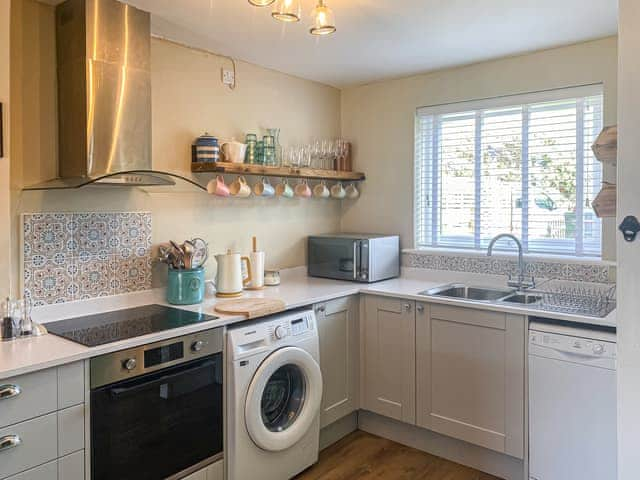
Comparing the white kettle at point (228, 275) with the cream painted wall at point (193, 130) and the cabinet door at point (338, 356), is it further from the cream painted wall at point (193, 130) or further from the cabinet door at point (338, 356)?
the cabinet door at point (338, 356)

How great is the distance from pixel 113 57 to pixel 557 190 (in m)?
2.49

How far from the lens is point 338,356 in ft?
9.80

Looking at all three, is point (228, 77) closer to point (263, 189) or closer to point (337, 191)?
point (263, 189)

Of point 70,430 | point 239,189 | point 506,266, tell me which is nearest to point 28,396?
point 70,430

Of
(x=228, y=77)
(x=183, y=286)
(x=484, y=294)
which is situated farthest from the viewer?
(x=484, y=294)

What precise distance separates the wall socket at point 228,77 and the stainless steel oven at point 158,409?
1579mm

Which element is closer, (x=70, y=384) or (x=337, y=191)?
(x=70, y=384)

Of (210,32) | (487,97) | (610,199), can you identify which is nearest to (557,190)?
(487,97)

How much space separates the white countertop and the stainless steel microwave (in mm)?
74

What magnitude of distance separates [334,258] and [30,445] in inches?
84.7

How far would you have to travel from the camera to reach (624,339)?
4.64ft

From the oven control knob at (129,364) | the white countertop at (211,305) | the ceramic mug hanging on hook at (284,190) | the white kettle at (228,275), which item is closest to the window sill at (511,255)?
the white countertop at (211,305)

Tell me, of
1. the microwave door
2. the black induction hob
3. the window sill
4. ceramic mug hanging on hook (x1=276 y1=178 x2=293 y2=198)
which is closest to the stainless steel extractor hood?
the black induction hob

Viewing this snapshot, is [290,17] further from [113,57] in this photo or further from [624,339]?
[624,339]
